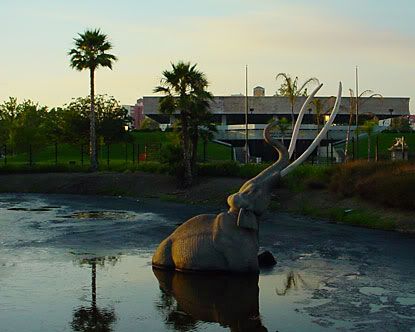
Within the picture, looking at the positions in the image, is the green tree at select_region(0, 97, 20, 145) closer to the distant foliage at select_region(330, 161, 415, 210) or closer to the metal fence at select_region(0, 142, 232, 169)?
the metal fence at select_region(0, 142, 232, 169)

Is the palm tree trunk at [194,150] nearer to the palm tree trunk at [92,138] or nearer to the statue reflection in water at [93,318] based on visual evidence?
the palm tree trunk at [92,138]

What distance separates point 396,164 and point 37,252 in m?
15.7

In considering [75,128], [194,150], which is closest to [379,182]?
[194,150]

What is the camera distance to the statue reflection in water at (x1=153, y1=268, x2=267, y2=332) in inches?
432

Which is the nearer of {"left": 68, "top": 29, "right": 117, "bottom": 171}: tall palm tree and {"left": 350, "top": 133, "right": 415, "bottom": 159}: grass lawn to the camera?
{"left": 68, "top": 29, "right": 117, "bottom": 171}: tall palm tree

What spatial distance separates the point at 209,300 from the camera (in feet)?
40.4

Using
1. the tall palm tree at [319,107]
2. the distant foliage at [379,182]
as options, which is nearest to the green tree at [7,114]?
the tall palm tree at [319,107]

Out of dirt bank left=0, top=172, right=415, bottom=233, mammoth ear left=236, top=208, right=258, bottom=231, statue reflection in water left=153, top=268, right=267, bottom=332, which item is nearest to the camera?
statue reflection in water left=153, top=268, right=267, bottom=332

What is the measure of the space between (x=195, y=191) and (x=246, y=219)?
22960 mm

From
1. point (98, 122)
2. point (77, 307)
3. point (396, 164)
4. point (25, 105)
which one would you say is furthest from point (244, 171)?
point (25, 105)

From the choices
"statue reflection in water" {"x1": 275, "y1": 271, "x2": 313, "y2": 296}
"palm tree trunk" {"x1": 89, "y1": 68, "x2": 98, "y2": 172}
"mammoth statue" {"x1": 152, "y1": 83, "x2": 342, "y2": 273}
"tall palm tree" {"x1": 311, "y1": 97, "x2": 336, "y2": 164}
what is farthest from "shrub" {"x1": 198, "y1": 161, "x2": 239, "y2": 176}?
"mammoth statue" {"x1": 152, "y1": 83, "x2": 342, "y2": 273}

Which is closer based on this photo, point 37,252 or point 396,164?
point 37,252

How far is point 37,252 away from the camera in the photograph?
60.0ft

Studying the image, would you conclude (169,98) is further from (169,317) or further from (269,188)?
(169,317)
